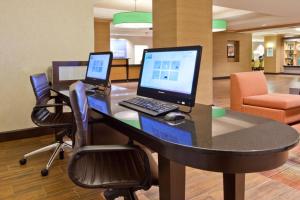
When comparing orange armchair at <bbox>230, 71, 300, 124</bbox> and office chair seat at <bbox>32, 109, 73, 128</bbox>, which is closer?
office chair seat at <bbox>32, 109, 73, 128</bbox>

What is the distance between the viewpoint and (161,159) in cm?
129

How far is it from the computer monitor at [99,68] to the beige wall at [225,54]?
1113cm

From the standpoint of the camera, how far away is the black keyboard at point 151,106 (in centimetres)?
148

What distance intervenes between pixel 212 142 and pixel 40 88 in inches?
86.3

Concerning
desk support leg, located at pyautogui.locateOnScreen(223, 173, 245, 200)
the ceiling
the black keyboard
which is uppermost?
the ceiling

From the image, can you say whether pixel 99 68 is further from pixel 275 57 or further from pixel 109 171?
pixel 275 57

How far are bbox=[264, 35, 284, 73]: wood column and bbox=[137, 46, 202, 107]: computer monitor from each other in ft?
54.0

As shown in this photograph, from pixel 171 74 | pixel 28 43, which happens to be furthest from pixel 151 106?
pixel 28 43

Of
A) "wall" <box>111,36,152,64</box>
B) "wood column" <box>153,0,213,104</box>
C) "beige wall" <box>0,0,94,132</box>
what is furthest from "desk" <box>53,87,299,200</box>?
"wall" <box>111,36,152,64</box>

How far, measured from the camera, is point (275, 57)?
16.2m

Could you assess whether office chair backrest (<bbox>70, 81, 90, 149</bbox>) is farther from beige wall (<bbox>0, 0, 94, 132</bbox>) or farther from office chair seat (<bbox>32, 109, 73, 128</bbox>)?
beige wall (<bbox>0, 0, 94, 132</bbox>)

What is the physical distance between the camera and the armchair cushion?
3.85 m

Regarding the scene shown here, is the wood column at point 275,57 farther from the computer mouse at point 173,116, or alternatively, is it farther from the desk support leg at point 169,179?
the desk support leg at point 169,179

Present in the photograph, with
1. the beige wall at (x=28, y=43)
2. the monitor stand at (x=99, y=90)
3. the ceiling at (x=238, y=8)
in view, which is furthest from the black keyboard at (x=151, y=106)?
the ceiling at (x=238, y=8)
